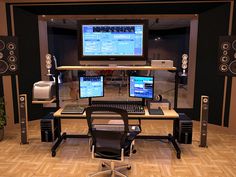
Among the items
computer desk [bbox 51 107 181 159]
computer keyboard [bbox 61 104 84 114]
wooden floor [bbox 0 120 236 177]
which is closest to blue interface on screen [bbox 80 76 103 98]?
computer keyboard [bbox 61 104 84 114]

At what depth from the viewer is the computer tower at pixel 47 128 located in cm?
371

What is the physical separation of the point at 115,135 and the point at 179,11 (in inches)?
131

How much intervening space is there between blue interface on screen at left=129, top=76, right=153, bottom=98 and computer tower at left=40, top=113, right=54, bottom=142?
1.42 metres

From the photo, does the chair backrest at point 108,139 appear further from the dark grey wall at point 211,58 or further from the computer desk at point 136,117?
the dark grey wall at point 211,58

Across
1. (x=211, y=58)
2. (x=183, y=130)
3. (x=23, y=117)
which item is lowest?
(x=183, y=130)

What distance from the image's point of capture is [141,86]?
3398 mm

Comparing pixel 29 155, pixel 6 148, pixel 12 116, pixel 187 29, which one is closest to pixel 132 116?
pixel 29 155

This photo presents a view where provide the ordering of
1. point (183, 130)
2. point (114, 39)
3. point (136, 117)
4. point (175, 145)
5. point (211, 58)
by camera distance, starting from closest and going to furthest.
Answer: point (136, 117)
point (114, 39)
point (175, 145)
point (183, 130)
point (211, 58)

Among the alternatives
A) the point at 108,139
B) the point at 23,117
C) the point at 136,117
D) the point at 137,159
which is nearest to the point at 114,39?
the point at 136,117

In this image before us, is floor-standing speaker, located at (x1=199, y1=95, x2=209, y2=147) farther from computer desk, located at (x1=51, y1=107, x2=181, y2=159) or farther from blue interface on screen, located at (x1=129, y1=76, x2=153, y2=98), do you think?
blue interface on screen, located at (x1=129, y1=76, x2=153, y2=98)

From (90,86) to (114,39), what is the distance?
2.54ft

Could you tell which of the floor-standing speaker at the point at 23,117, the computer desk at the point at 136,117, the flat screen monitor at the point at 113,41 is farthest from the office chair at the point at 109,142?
the floor-standing speaker at the point at 23,117

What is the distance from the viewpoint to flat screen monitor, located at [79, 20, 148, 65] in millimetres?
3227

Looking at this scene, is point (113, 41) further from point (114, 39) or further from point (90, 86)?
point (90, 86)
